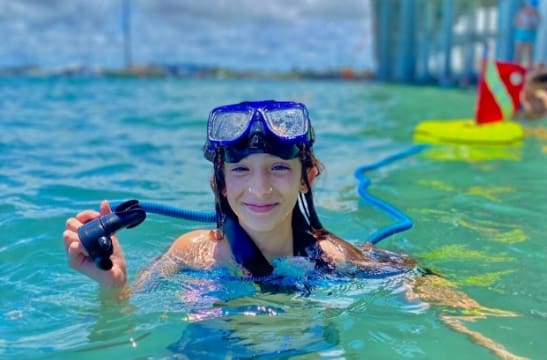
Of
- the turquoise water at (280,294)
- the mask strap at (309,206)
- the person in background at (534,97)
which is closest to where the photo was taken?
the turquoise water at (280,294)

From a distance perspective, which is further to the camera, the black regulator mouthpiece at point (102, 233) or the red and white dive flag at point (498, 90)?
the red and white dive flag at point (498, 90)

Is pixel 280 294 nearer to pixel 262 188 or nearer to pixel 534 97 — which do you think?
pixel 262 188

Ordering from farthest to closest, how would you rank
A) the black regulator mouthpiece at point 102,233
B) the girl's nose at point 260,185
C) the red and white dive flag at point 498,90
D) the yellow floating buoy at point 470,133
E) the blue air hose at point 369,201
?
1. the red and white dive flag at point 498,90
2. the yellow floating buoy at point 470,133
3. the blue air hose at point 369,201
4. the girl's nose at point 260,185
5. the black regulator mouthpiece at point 102,233

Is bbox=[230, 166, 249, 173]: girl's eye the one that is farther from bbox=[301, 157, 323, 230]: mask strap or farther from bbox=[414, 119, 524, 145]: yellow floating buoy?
bbox=[414, 119, 524, 145]: yellow floating buoy

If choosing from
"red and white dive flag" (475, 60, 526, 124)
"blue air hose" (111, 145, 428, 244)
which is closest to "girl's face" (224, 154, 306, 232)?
"blue air hose" (111, 145, 428, 244)

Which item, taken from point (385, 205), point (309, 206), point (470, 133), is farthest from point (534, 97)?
point (309, 206)

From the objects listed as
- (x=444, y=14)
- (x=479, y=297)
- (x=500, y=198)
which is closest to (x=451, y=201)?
(x=500, y=198)

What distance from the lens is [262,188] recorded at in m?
2.45

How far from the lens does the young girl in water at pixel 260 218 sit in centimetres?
246

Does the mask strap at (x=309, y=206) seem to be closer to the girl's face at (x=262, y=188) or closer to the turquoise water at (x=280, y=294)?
the girl's face at (x=262, y=188)

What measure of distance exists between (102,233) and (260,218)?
0.61 meters

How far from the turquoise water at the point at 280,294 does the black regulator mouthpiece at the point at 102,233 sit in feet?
1.01

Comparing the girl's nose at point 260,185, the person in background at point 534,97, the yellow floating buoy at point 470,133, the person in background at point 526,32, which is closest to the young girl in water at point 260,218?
the girl's nose at point 260,185

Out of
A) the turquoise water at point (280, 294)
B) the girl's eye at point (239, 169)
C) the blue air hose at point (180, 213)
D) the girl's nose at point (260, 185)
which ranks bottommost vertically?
the turquoise water at point (280, 294)
